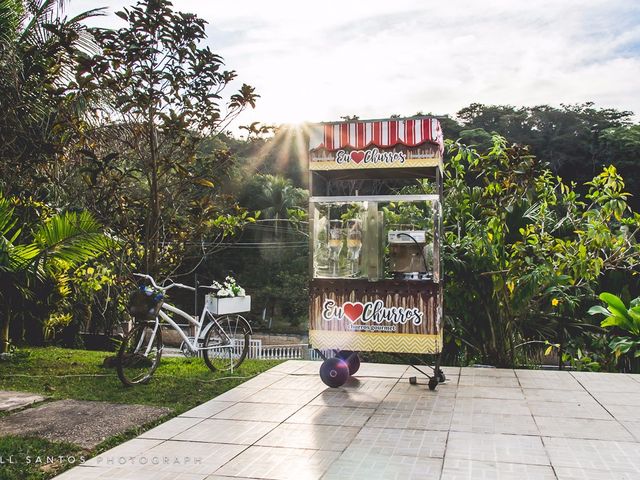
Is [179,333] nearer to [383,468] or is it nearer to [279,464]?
[279,464]

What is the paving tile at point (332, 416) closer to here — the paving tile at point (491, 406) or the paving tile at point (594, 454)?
the paving tile at point (491, 406)

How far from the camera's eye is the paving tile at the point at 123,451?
12.5ft

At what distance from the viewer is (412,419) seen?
4.75 metres

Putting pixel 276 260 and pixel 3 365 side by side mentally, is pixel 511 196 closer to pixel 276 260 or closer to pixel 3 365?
pixel 3 365

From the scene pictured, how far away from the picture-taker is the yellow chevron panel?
5742mm

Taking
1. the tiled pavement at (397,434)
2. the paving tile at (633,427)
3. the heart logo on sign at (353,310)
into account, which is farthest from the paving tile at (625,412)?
the heart logo on sign at (353,310)

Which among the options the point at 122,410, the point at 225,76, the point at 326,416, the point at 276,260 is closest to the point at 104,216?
the point at 225,76

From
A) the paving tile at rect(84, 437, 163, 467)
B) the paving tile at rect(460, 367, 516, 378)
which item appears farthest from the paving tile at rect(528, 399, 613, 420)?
the paving tile at rect(84, 437, 163, 467)

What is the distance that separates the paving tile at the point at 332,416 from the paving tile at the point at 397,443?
211mm

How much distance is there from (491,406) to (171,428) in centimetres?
244

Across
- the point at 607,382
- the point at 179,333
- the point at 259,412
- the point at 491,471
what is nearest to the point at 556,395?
the point at 607,382

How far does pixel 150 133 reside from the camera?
670cm

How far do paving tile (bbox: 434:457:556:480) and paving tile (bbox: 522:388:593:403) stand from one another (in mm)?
1832

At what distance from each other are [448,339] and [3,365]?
488 cm
